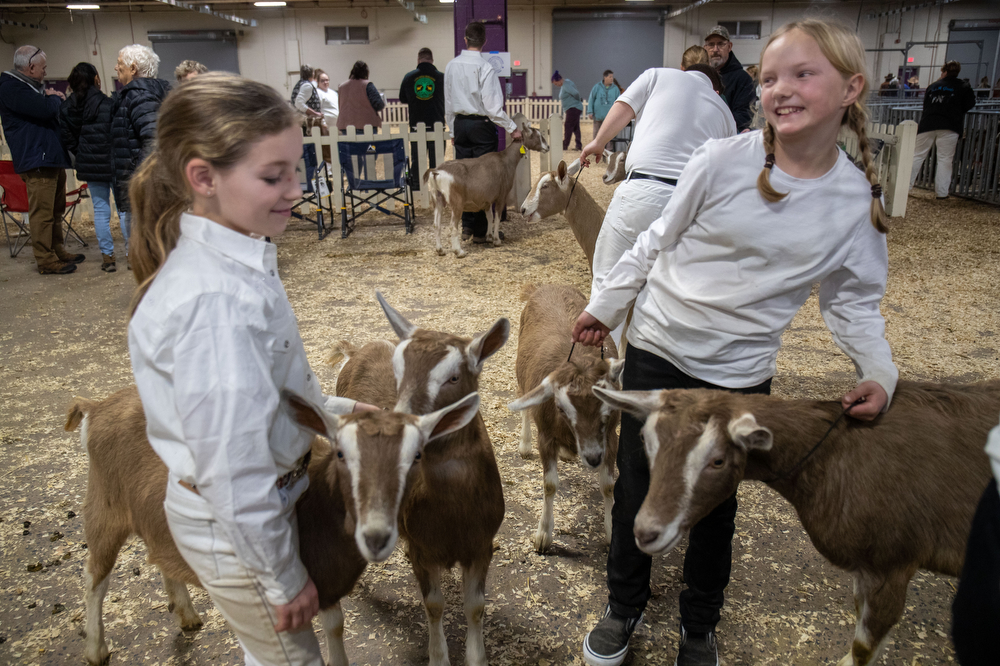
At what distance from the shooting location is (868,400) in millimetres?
2045

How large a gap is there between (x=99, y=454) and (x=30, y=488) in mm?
1847

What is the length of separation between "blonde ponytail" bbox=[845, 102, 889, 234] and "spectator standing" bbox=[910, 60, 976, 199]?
10369mm

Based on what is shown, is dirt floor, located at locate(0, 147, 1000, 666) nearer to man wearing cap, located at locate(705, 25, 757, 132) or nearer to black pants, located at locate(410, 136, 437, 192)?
man wearing cap, located at locate(705, 25, 757, 132)

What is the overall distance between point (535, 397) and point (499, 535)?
2.98 feet

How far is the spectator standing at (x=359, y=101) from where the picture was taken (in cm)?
1209

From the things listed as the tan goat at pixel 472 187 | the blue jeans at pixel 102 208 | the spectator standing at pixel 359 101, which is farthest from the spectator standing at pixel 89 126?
the spectator standing at pixel 359 101

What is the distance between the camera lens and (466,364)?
8.43ft

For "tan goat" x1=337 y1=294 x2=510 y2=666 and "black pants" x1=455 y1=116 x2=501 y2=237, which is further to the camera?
"black pants" x1=455 y1=116 x2=501 y2=237

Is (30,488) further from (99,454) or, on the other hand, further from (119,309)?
(119,309)

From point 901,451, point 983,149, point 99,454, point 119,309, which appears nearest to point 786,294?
point 901,451

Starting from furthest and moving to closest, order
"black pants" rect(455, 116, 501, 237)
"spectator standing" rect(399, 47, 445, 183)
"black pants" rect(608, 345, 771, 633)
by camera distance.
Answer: "spectator standing" rect(399, 47, 445, 183) → "black pants" rect(455, 116, 501, 237) → "black pants" rect(608, 345, 771, 633)

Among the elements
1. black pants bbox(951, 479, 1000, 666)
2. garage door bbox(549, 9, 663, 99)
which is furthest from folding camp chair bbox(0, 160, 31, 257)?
garage door bbox(549, 9, 663, 99)

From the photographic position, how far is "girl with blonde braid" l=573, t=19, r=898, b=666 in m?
1.87

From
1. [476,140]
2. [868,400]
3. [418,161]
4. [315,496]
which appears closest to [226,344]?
[315,496]
